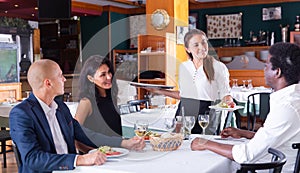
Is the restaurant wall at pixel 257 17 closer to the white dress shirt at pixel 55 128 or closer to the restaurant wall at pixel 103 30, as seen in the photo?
the restaurant wall at pixel 103 30

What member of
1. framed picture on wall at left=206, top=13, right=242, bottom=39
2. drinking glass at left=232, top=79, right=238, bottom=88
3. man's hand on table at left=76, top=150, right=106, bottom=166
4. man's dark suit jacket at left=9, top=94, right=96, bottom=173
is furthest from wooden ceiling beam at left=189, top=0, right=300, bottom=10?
man's hand on table at left=76, top=150, right=106, bottom=166

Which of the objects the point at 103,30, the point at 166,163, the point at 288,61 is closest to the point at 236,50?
the point at 103,30

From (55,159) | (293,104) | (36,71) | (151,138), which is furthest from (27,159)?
(293,104)

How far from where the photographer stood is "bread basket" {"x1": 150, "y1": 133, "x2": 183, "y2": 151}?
2172 millimetres

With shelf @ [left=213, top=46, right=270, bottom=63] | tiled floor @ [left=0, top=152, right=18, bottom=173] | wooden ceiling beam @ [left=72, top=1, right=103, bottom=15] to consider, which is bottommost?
tiled floor @ [left=0, top=152, right=18, bottom=173]

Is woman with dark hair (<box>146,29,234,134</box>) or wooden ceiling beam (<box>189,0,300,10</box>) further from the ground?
wooden ceiling beam (<box>189,0,300,10</box>)

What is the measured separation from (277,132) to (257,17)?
310 inches

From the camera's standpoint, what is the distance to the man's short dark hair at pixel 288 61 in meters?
1.98

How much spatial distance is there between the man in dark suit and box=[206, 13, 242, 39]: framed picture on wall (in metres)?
7.77

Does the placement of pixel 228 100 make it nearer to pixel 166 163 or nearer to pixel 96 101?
pixel 96 101

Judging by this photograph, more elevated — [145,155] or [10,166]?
[145,155]

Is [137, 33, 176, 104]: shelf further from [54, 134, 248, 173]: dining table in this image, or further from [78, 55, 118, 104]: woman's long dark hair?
[54, 134, 248, 173]: dining table

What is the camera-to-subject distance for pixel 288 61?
1.99 meters

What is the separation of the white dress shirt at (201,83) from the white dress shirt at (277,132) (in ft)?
3.84
